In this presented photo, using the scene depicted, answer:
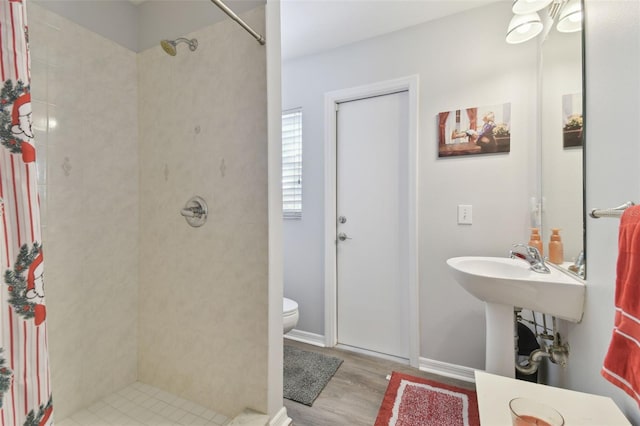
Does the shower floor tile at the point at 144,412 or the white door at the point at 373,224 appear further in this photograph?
the white door at the point at 373,224

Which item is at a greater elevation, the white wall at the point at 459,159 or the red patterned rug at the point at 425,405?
the white wall at the point at 459,159

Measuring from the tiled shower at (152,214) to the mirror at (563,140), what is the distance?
1.37 meters

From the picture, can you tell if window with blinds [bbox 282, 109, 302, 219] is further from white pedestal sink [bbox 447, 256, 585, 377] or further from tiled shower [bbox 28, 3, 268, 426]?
white pedestal sink [bbox 447, 256, 585, 377]

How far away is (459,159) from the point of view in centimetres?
184

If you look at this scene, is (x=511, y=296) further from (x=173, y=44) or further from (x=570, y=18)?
(x=173, y=44)

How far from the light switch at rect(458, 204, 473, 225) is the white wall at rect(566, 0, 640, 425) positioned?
74 centimetres

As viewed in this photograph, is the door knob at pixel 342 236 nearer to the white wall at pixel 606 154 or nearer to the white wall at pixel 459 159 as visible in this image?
the white wall at pixel 459 159

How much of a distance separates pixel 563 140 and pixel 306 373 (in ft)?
6.59

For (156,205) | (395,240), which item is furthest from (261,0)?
(395,240)

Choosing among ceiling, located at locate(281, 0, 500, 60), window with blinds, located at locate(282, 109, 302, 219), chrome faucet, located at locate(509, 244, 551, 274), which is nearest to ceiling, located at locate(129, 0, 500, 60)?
ceiling, located at locate(281, 0, 500, 60)

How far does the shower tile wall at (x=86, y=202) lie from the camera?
1263 mm

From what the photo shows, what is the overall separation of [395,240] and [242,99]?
141 cm

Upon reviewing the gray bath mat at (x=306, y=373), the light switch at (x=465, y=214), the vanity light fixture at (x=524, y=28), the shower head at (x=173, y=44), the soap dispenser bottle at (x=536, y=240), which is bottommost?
the gray bath mat at (x=306, y=373)

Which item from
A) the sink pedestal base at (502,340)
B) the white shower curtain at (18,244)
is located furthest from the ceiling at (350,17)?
the sink pedestal base at (502,340)
